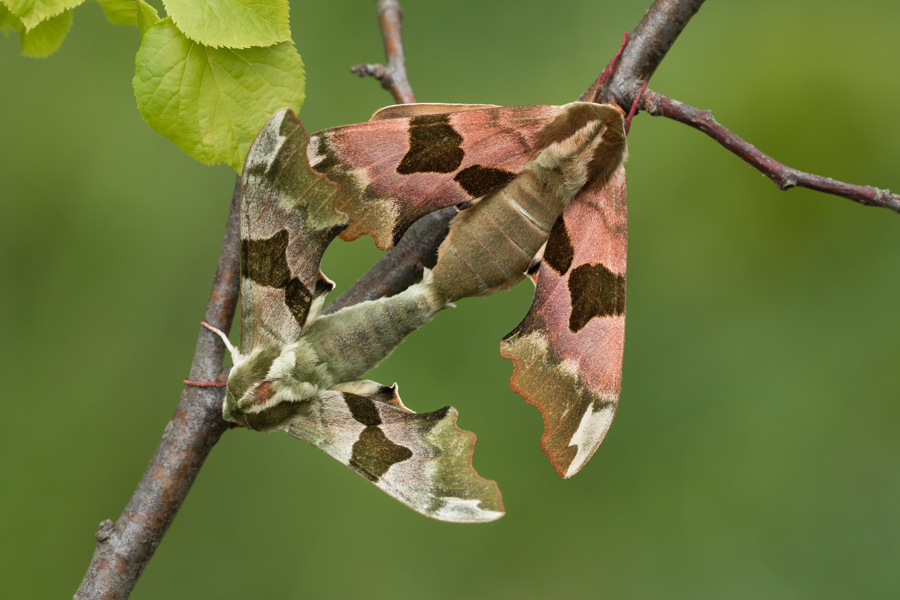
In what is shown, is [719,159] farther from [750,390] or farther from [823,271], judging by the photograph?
[750,390]

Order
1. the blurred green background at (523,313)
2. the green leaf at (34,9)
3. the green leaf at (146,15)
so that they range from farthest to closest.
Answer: the blurred green background at (523,313) < the green leaf at (146,15) < the green leaf at (34,9)

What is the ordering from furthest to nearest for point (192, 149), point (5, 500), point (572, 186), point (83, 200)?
point (83, 200) < point (5, 500) < point (572, 186) < point (192, 149)

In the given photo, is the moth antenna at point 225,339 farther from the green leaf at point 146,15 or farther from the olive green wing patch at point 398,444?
the green leaf at point 146,15

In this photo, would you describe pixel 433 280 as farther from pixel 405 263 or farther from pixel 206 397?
pixel 206 397

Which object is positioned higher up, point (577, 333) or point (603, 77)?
point (603, 77)

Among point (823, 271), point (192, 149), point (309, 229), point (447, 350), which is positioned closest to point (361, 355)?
point (309, 229)

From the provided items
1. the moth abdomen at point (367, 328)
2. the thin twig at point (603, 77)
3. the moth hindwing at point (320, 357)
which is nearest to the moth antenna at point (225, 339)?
the moth hindwing at point (320, 357)

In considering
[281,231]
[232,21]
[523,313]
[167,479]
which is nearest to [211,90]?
[232,21]
